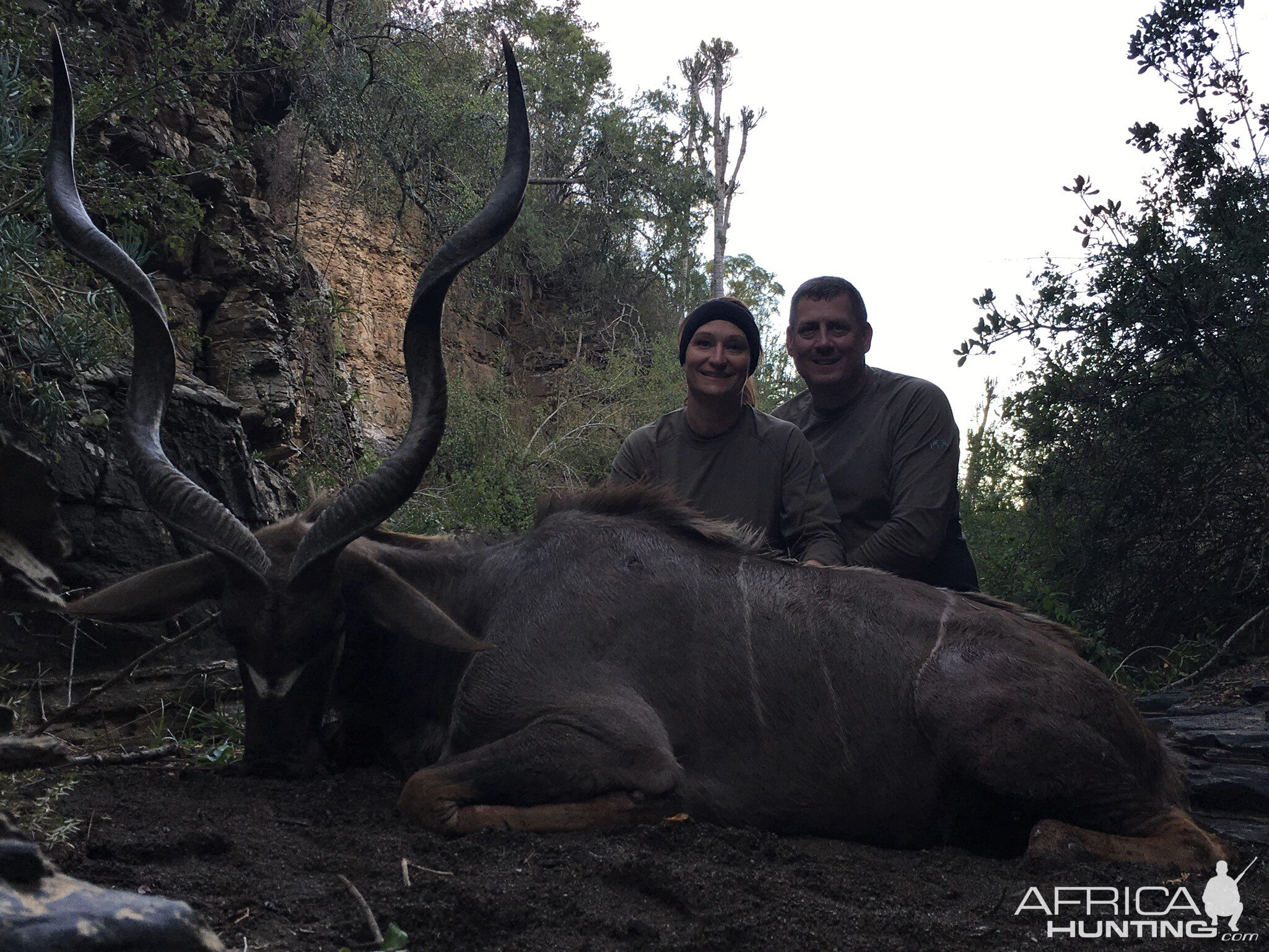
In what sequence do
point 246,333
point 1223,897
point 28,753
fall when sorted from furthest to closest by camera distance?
point 246,333, point 1223,897, point 28,753

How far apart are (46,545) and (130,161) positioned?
3.40 m

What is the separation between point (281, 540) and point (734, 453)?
224cm

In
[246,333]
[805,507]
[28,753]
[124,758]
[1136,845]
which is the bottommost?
[124,758]

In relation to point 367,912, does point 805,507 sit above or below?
above

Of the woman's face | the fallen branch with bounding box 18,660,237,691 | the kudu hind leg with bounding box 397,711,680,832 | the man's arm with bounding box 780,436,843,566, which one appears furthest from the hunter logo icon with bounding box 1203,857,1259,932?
the fallen branch with bounding box 18,660,237,691

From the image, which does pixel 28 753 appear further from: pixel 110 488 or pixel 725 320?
pixel 725 320

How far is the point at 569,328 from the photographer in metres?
18.4

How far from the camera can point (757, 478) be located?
5.01 m

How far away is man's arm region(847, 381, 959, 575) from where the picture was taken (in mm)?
4863

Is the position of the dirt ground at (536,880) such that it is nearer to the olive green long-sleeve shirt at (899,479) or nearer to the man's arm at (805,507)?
the man's arm at (805,507)

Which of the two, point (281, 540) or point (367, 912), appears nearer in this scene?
point (367, 912)

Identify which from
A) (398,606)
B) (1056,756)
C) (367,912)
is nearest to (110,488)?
(398,606)

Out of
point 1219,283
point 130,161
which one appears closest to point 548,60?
point 130,161

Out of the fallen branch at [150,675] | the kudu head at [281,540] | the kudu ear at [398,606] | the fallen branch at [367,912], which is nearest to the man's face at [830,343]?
the kudu head at [281,540]
